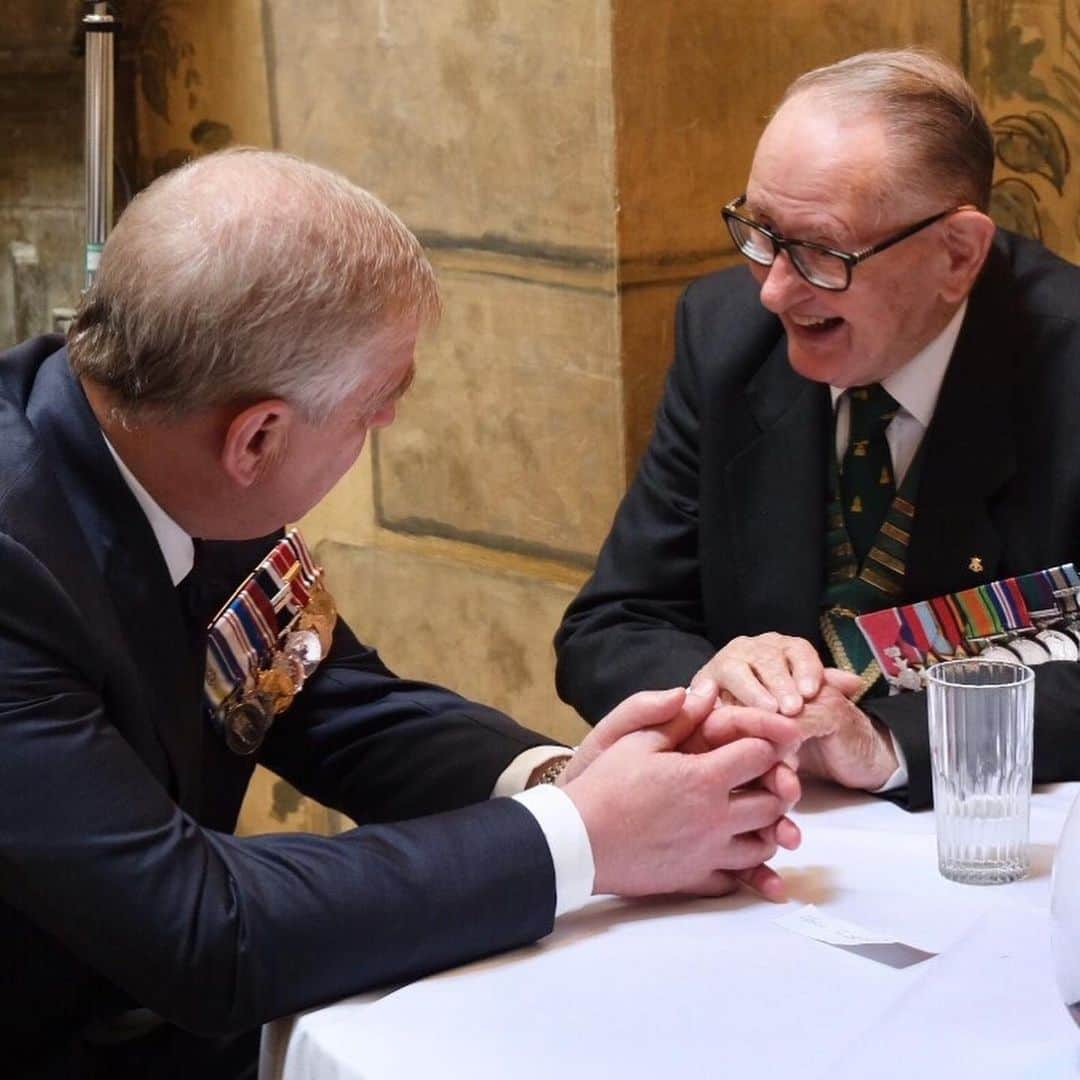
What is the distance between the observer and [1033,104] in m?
2.95

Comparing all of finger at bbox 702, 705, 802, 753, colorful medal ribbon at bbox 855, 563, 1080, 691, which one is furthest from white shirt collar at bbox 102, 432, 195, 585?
colorful medal ribbon at bbox 855, 563, 1080, 691

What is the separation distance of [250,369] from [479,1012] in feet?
1.78

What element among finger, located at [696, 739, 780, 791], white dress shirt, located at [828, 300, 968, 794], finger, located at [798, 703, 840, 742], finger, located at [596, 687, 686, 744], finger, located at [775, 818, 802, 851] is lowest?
finger, located at [775, 818, 802, 851]

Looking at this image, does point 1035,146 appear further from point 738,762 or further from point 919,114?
point 738,762

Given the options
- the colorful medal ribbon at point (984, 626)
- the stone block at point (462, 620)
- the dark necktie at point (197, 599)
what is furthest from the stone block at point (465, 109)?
the dark necktie at point (197, 599)

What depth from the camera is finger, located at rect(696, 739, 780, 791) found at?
1.46m

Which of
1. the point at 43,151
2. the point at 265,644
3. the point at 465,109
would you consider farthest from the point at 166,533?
the point at 43,151

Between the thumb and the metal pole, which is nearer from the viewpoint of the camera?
the thumb

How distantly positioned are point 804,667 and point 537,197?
1.29 m

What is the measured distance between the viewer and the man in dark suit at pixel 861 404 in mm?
2029

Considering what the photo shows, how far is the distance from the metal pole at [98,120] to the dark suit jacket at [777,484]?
139 cm

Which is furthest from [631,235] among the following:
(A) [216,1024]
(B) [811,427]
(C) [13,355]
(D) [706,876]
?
(A) [216,1024]

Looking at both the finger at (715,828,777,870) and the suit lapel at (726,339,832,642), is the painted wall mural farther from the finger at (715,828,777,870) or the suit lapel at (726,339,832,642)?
the finger at (715,828,777,870)

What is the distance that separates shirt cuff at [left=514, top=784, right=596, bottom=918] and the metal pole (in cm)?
209
